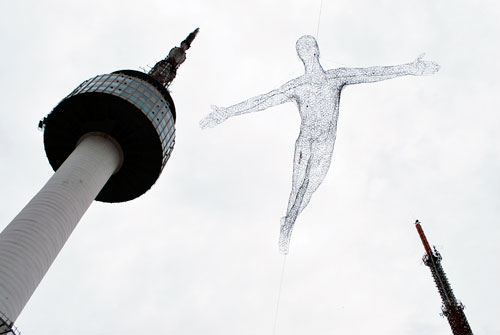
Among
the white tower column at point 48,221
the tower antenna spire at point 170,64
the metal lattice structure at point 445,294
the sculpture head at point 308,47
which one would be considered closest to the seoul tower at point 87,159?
the white tower column at point 48,221

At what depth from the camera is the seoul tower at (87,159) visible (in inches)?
1623

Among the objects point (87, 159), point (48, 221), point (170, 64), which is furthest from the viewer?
point (170, 64)

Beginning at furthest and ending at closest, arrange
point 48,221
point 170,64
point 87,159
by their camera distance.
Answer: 1. point 170,64
2. point 87,159
3. point 48,221

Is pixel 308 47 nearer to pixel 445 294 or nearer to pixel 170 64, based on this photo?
pixel 170 64

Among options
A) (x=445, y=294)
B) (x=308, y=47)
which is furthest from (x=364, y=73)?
(x=445, y=294)

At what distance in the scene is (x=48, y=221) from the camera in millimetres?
44500

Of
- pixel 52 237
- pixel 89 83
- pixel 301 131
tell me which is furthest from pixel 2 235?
pixel 301 131

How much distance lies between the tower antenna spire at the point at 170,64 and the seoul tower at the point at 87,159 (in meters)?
0.47

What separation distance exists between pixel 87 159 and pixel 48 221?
1141cm

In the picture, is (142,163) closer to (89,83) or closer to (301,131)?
(89,83)

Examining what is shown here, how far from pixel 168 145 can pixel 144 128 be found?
653 cm

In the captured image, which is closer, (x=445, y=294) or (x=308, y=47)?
(x=308, y=47)

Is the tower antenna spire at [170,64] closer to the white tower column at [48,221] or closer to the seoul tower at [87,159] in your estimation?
the seoul tower at [87,159]

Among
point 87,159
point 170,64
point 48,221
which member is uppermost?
point 170,64
